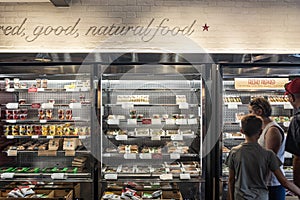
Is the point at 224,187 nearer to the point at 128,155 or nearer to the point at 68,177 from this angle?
the point at 128,155

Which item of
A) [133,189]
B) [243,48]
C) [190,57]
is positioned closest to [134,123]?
Result: [133,189]

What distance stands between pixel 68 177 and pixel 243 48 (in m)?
2.79

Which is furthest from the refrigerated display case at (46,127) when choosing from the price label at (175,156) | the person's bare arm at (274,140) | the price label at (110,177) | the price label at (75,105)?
the person's bare arm at (274,140)

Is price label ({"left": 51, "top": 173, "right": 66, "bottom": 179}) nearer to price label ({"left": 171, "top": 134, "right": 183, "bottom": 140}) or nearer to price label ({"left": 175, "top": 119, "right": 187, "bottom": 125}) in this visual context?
price label ({"left": 171, "top": 134, "right": 183, "bottom": 140})

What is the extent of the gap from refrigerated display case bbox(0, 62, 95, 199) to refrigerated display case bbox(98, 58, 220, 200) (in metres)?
0.26

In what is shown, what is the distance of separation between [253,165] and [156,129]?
159cm

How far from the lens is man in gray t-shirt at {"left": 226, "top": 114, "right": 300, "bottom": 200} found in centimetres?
283

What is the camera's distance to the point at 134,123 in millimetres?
3984

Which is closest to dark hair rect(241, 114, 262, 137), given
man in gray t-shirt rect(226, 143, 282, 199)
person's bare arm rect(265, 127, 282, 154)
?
man in gray t-shirt rect(226, 143, 282, 199)

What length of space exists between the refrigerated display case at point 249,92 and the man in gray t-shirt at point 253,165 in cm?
81

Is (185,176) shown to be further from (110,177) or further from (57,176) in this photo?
(57,176)

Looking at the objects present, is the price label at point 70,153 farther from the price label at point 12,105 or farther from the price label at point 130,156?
the price label at point 12,105

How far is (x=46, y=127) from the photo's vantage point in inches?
160

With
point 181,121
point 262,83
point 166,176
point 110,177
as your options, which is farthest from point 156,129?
point 262,83
